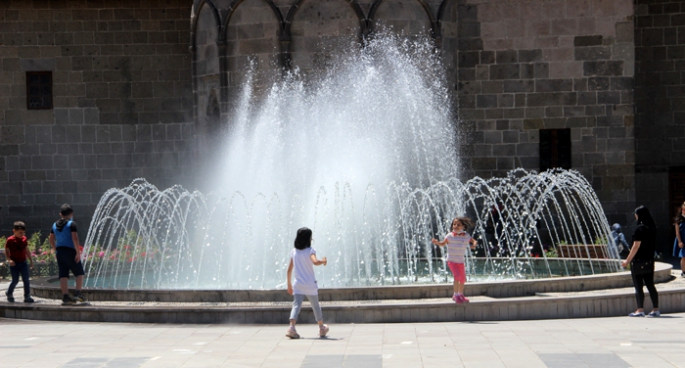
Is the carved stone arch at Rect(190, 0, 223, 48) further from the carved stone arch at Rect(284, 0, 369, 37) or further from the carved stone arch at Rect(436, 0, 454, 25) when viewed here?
the carved stone arch at Rect(436, 0, 454, 25)

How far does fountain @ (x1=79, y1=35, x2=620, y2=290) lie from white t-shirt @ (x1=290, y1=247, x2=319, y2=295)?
5182 millimetres

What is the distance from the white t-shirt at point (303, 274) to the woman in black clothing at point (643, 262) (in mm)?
3405

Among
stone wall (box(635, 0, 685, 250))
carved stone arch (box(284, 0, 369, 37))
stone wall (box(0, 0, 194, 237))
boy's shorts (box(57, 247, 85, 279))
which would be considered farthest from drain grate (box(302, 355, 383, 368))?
stone wall (box(635, 0, 685, 250))

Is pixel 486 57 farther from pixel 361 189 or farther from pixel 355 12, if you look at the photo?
pixel 361 189

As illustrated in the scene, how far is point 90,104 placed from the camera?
21.0 meters

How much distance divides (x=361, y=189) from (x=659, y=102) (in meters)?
7.18

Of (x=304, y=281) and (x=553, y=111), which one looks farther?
(x=553, y=111)

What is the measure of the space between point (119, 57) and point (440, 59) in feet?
22.2

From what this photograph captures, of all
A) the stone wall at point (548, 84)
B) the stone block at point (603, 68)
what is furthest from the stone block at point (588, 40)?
the stone block at point (603, 68)

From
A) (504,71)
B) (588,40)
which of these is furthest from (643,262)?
(588,40)

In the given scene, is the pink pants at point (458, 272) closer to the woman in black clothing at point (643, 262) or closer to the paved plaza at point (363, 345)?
the paved plaza at point (363, 345)

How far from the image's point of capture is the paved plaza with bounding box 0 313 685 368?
822 centimetres

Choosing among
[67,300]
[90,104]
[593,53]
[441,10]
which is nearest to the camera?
[67,300]

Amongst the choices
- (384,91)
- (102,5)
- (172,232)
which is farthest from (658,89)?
(102,5)
